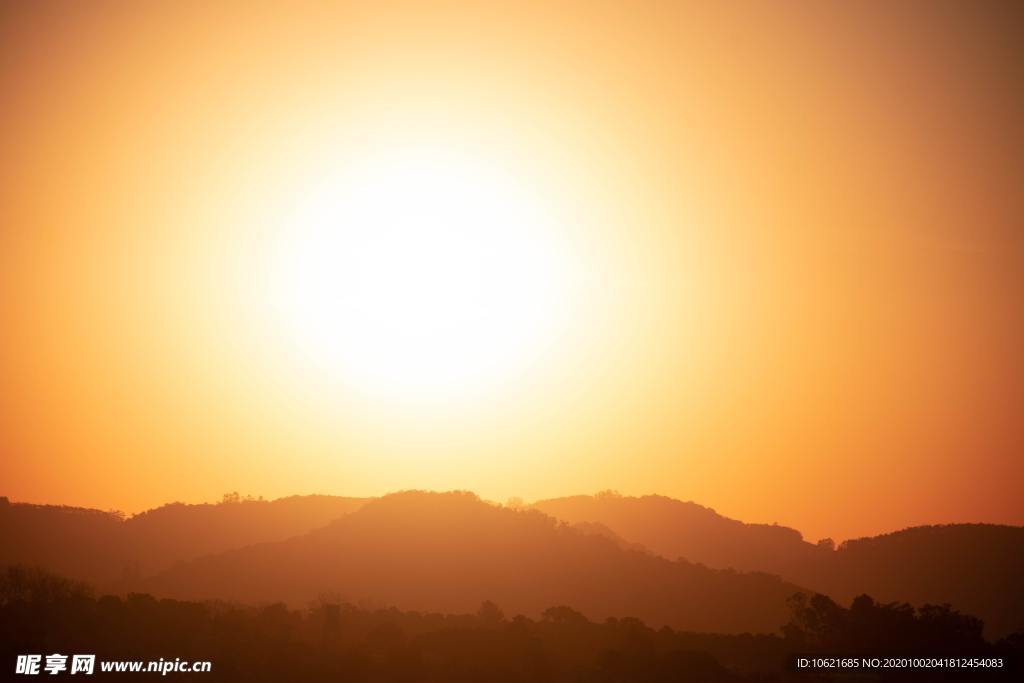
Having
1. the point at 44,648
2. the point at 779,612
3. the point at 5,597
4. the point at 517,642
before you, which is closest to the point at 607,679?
the point at 517,642

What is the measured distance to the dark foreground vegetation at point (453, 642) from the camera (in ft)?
330

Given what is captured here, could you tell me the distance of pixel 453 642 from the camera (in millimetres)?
110000

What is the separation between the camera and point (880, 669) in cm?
10612

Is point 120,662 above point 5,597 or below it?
below

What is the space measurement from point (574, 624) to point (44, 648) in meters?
59.5

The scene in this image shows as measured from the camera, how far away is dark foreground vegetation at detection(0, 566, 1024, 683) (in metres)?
100

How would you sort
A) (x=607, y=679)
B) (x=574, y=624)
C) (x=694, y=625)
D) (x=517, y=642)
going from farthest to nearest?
(x=694, y=625) < (x=574, y=624) < (x=517, y=642) < (x=607, y=679)

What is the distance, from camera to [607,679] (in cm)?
10056

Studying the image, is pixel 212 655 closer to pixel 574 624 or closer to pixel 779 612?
pixel 574 624

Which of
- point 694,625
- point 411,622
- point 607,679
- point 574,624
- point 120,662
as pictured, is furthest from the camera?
point 694,625

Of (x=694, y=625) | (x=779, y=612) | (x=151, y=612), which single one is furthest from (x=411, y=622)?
(x=779, y=612)

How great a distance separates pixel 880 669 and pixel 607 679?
29.2 meters

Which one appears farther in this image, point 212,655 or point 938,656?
point 938,656

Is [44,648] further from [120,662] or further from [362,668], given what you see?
[362,668]
